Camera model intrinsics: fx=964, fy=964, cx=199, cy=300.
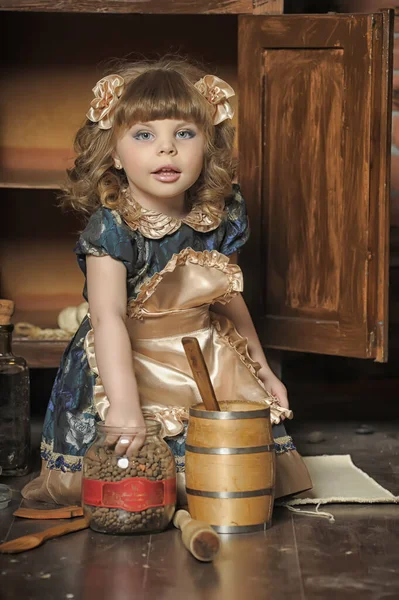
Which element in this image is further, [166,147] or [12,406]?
[12,406]

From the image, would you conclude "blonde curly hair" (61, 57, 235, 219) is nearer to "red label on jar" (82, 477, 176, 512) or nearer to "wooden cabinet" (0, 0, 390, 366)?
"wooden cabinet" (0, 0, 390, 366)

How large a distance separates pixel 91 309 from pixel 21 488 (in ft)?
1.47

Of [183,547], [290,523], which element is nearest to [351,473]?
[290,523]

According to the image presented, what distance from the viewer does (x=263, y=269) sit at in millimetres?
2264

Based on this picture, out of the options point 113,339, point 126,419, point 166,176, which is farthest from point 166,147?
point 126,419

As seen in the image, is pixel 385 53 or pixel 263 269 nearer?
pixel 385 53

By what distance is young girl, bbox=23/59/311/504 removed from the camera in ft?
5.82

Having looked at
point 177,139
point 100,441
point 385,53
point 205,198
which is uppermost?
point 385,53

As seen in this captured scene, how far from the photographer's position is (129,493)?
5.19 feet

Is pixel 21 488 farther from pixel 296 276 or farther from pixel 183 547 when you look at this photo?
pixel 296 276

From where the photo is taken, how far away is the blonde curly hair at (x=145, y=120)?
5.89ft

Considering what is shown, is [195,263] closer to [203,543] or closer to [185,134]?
[185,134]

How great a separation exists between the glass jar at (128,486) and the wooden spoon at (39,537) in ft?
0.09

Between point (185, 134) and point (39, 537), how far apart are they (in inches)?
30.6
